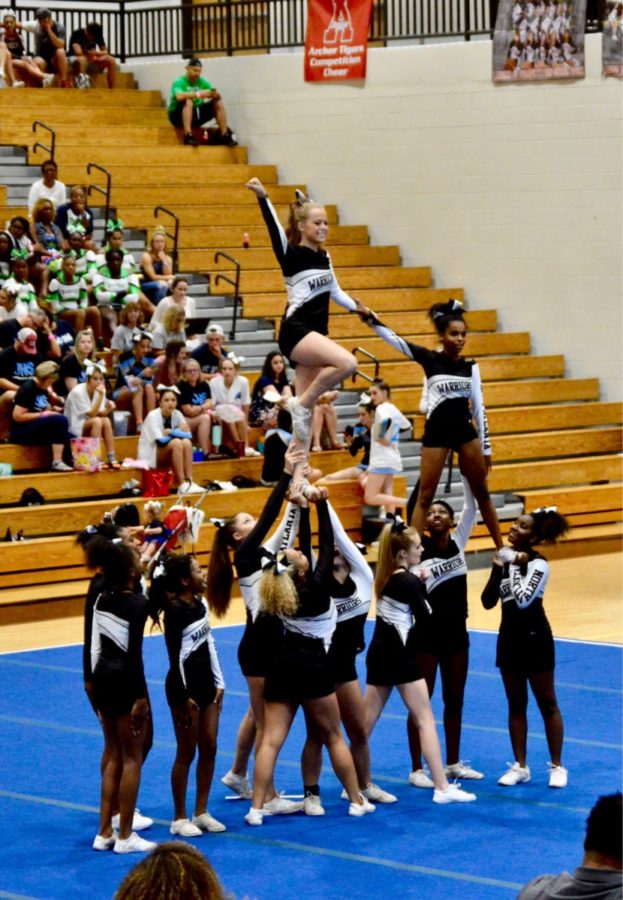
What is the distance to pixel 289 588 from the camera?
23.4ft

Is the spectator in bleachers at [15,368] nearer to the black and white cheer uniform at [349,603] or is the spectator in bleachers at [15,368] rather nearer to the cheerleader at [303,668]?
the black and white cheer uniform at [349,603]

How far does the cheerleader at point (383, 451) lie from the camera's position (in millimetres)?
14031

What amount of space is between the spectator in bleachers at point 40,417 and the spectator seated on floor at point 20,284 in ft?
3.48

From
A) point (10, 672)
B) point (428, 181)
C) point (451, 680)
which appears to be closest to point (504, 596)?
point (451, 680)

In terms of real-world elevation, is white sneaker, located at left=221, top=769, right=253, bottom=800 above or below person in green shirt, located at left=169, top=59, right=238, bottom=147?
below

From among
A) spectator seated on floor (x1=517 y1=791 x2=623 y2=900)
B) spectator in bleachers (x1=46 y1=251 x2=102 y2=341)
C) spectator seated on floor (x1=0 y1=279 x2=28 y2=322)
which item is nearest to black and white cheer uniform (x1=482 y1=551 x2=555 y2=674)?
spectator seated on floor (x1=517 y1=791 x2=623 y2=900)

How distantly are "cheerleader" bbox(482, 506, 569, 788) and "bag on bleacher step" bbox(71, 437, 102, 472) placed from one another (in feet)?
20.0

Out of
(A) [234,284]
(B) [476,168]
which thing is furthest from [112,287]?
(B) [476,168]

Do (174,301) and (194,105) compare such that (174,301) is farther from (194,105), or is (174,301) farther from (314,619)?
(314,619)

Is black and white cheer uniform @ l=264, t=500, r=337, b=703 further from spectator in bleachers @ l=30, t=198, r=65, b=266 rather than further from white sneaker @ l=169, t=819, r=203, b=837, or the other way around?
spectator in bleachers @ l=30, t=198, r=65, b=266

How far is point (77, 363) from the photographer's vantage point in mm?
13812

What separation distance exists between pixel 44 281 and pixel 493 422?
183 inches

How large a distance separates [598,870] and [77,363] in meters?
10.9

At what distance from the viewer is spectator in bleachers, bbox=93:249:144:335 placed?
15.2 m
